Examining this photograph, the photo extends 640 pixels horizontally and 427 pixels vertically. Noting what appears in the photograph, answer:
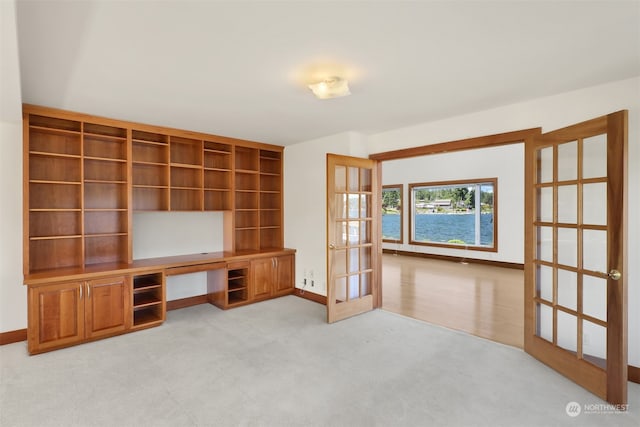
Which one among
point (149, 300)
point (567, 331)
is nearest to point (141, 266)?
point (149, 300)

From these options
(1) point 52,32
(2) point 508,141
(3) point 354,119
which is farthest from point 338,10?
(2) point 508,141

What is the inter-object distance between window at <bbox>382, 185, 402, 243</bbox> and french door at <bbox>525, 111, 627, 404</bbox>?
21.6 ft

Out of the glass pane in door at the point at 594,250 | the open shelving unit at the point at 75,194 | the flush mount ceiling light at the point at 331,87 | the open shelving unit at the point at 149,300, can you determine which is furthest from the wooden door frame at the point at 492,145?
the open shelving unit at the point at 75,194

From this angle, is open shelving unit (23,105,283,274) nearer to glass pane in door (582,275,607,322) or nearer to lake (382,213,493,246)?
glass pane in door (582,275,607,322)

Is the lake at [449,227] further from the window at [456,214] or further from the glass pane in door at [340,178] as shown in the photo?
the glass pane in door at [340,178]

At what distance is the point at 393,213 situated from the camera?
33.2 ft

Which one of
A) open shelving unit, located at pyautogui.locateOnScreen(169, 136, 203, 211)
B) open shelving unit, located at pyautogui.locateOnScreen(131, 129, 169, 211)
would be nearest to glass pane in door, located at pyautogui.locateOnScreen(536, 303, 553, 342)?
open shelving unit, located at pyautogui.locateOnScreen(169, 136, 203, 211)

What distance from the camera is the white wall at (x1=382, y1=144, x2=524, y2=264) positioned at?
747 cm

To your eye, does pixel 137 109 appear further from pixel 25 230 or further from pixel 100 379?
pixel 100 379

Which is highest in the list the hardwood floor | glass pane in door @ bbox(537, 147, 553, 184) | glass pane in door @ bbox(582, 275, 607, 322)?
glass pane in door @ bbox(537, 147, 553, 184)

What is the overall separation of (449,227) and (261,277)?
589 centimetres

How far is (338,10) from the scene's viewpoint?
1748mm

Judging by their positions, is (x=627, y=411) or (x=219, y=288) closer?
(x=627, y=411)

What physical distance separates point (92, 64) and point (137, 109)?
1.08 meters
